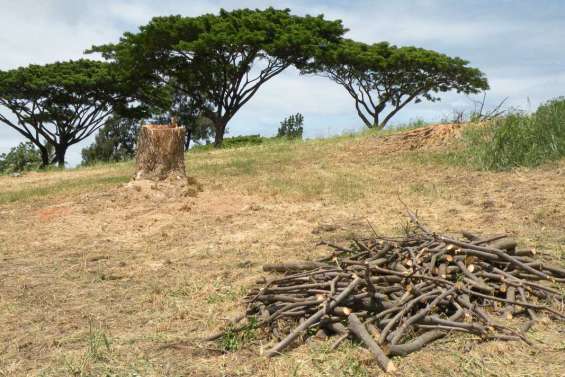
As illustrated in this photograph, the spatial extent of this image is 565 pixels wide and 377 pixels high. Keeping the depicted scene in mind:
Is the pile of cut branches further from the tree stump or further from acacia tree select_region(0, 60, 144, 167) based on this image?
acacia tree select_region(0, 60, 144, 167)

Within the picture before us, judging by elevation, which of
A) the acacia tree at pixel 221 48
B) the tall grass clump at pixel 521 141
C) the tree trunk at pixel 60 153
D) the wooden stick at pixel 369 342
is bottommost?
the wooden stick at pixel 369 342

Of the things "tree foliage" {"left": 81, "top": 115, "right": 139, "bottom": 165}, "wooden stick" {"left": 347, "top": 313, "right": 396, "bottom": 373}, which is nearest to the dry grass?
"wooden stick" {"left": 347, "top": 313, "right": 396, "bottom": 373}

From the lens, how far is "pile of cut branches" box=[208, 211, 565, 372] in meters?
3.54

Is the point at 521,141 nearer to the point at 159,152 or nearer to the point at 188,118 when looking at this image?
the point at 159,152

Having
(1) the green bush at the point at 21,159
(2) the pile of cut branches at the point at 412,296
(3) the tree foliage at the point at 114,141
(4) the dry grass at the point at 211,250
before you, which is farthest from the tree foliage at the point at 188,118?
(2) the pile of cut branches at the point at 412,296

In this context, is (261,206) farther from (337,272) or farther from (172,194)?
(337,272)

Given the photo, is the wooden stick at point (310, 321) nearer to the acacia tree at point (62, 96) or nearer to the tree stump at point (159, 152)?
the tree stump at point (159, 152)

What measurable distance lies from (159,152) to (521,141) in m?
5.90

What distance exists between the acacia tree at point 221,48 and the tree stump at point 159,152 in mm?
13788

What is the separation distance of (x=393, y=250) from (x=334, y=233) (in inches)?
77.4

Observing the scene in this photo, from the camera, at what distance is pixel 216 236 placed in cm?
683

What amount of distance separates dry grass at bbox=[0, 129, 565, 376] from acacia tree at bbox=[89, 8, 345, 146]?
1191cm

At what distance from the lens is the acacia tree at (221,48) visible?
22.6m

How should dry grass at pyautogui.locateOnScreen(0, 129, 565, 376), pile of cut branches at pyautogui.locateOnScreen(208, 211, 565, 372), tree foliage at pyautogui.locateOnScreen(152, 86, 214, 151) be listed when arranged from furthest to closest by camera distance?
tree foliage at pyautogui.locateOnScreen(152, 86, 214, 151), pile of cut branches at pyautogui.locateOnScreen(208, 211, 565, 372), dry grass at pyautogui.locateOnScreen(0, 129, 565, 376)
